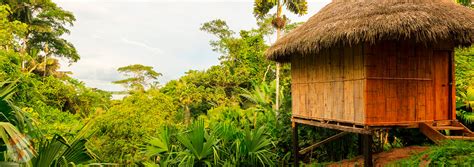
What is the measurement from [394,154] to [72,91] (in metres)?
16.3

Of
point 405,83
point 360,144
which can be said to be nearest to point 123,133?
point 360,144

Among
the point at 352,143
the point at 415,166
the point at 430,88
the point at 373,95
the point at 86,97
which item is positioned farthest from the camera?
the point at 86,97

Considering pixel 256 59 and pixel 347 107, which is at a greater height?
pixel 256 59

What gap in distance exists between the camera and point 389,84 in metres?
6.59

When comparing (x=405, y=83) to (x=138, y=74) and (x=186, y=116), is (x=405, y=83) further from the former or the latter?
(x=138, y=74)

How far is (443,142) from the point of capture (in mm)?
6180

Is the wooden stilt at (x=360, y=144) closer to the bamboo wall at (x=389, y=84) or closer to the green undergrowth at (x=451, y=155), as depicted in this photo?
the bamboo wall at (x=389, y=84)

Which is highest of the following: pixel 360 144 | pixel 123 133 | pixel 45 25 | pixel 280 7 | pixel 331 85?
pixel 45 25

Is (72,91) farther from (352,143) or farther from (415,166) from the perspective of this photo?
(415,166)

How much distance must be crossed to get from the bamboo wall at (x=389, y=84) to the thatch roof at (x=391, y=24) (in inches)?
17.7

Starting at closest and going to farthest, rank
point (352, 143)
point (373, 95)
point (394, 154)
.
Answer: point (373, 95), point (394, 154), point (352, 143)

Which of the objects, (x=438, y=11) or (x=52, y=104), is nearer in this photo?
(x=438, y=11)

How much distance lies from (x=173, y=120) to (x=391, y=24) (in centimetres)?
817

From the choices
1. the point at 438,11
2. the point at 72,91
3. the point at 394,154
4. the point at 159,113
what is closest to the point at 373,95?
the point at 438,11
